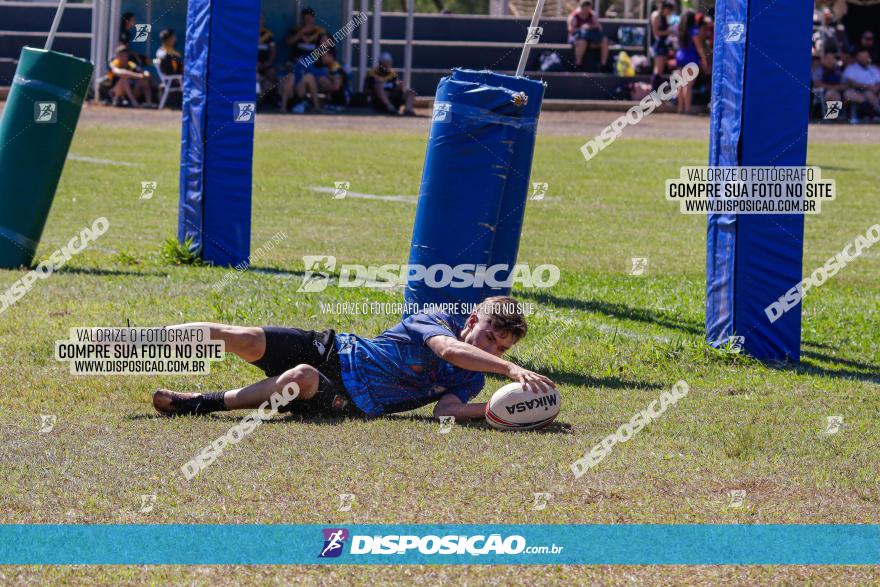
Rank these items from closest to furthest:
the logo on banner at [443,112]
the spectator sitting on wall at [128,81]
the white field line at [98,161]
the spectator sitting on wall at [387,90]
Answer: the logo on banner at [443,112]
the white field line at [98,161]
the spectator sitting on wall at [128,81]
the spectator sitting on wall at [387,90]

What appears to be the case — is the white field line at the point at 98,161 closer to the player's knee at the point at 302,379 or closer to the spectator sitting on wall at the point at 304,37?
the spectator sitting on wall at the point at 304,37

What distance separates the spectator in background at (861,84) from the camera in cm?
3638

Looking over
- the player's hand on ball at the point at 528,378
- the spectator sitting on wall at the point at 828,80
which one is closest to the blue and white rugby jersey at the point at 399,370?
the player's hand on ball at the point at 528,378

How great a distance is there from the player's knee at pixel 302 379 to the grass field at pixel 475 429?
0.21 metres

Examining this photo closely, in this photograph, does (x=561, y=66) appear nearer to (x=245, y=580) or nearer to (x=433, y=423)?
(x=433, y=423)

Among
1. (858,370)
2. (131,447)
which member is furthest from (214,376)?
(858,370)

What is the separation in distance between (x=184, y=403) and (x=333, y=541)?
2407mm

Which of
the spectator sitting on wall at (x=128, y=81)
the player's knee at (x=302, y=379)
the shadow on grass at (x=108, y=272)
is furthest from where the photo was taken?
the spectator sitting on wall at (x=128, y=81)

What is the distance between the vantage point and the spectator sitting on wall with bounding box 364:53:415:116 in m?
33.9

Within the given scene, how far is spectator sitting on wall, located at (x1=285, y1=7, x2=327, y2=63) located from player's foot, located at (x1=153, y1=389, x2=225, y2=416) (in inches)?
1023

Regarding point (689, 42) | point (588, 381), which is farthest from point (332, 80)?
point (588, 381)

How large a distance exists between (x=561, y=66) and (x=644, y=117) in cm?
272

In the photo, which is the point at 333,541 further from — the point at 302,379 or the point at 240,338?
the point at 240,338

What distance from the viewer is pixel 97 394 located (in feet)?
28.0
